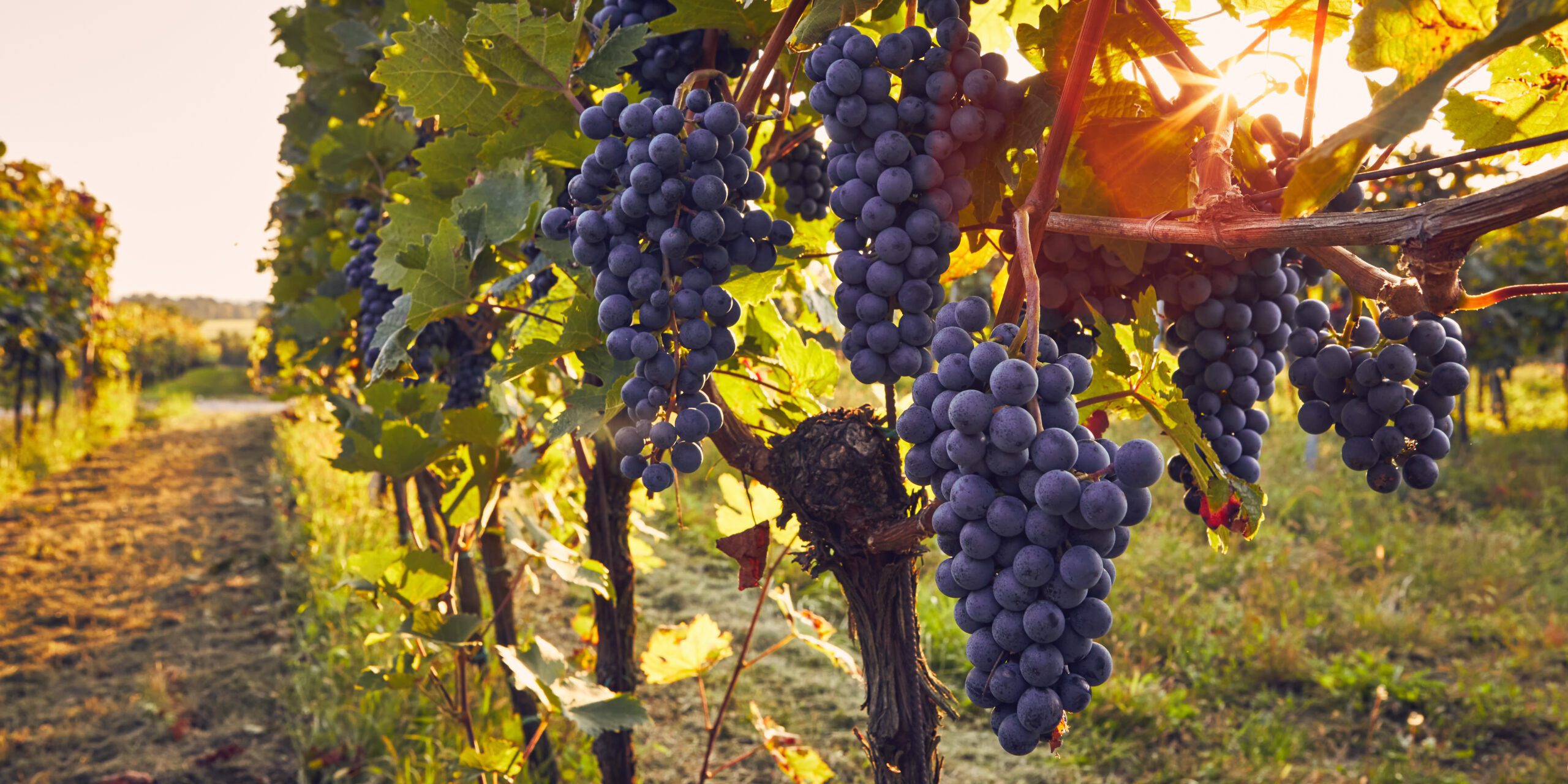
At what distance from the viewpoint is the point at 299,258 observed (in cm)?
378

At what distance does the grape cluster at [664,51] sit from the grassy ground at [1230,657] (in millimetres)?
1536

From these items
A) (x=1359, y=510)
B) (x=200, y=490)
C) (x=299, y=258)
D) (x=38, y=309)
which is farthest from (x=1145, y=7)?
(x=38, y=309)

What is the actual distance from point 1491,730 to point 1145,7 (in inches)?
191

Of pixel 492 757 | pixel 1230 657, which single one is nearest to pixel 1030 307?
pixel 492 757

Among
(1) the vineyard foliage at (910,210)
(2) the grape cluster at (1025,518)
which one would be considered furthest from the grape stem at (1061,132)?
(2) the grape cluster at (1025,518)

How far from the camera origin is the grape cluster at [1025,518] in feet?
2.39

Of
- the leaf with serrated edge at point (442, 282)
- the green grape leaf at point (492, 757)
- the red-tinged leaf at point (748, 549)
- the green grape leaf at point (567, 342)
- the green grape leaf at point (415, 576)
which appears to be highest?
the leaf with serrated edge at point (442, 282)

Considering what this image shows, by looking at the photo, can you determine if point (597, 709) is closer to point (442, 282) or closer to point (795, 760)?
point (795, 760)

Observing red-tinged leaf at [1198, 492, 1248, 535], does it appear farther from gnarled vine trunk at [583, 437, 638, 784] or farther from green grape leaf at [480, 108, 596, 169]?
gnarled vine trunk at [583, 437, 638, 784]

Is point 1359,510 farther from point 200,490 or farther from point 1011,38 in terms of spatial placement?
point 200,490

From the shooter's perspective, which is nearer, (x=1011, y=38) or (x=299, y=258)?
(x=1011, y=38)

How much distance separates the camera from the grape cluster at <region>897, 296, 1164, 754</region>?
0.73m

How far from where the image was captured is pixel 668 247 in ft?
3.20

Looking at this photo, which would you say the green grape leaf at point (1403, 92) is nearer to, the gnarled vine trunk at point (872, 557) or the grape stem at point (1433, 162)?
the grape stem at point (1433, 162)
